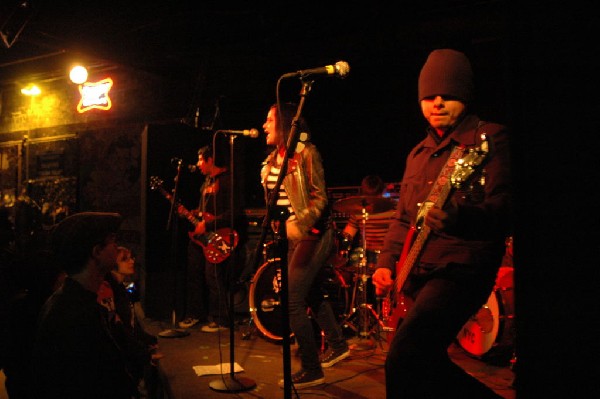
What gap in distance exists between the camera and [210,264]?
7262 millimetres

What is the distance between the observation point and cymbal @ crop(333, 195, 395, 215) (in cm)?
583

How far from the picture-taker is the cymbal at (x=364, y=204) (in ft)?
19.1

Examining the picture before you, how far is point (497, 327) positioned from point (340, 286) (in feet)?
6.65

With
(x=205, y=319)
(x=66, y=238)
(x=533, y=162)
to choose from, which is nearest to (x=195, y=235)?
(x=205, y=319)

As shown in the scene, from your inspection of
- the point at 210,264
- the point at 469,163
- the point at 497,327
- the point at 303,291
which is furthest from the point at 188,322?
the point at 469,163

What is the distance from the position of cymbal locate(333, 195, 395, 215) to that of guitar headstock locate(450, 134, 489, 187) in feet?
10.7

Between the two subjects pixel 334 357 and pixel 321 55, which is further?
pixel 321 55

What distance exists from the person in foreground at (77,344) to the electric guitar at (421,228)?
1.45 m

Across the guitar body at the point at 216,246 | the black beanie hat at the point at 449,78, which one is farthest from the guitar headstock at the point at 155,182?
the black beanie hat at the point at 449,78

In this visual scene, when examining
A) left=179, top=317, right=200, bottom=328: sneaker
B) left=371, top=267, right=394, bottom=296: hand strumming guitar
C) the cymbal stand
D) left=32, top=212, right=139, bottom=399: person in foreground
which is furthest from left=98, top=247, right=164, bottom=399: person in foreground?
left=179, top=317, right=200, bottom=328: sneaker

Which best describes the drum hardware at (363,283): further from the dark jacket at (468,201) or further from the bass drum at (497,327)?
the dark jacket at (468,201)

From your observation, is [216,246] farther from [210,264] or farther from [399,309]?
[399,309]

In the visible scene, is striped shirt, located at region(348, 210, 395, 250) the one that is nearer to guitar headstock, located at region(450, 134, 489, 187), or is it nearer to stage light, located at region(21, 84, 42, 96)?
guitar headstock, located at region(450, 134, 489, 187)

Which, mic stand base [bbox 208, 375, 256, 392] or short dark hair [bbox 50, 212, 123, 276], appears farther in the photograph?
mic stand base [bbox 208, 375, 256, 392]
